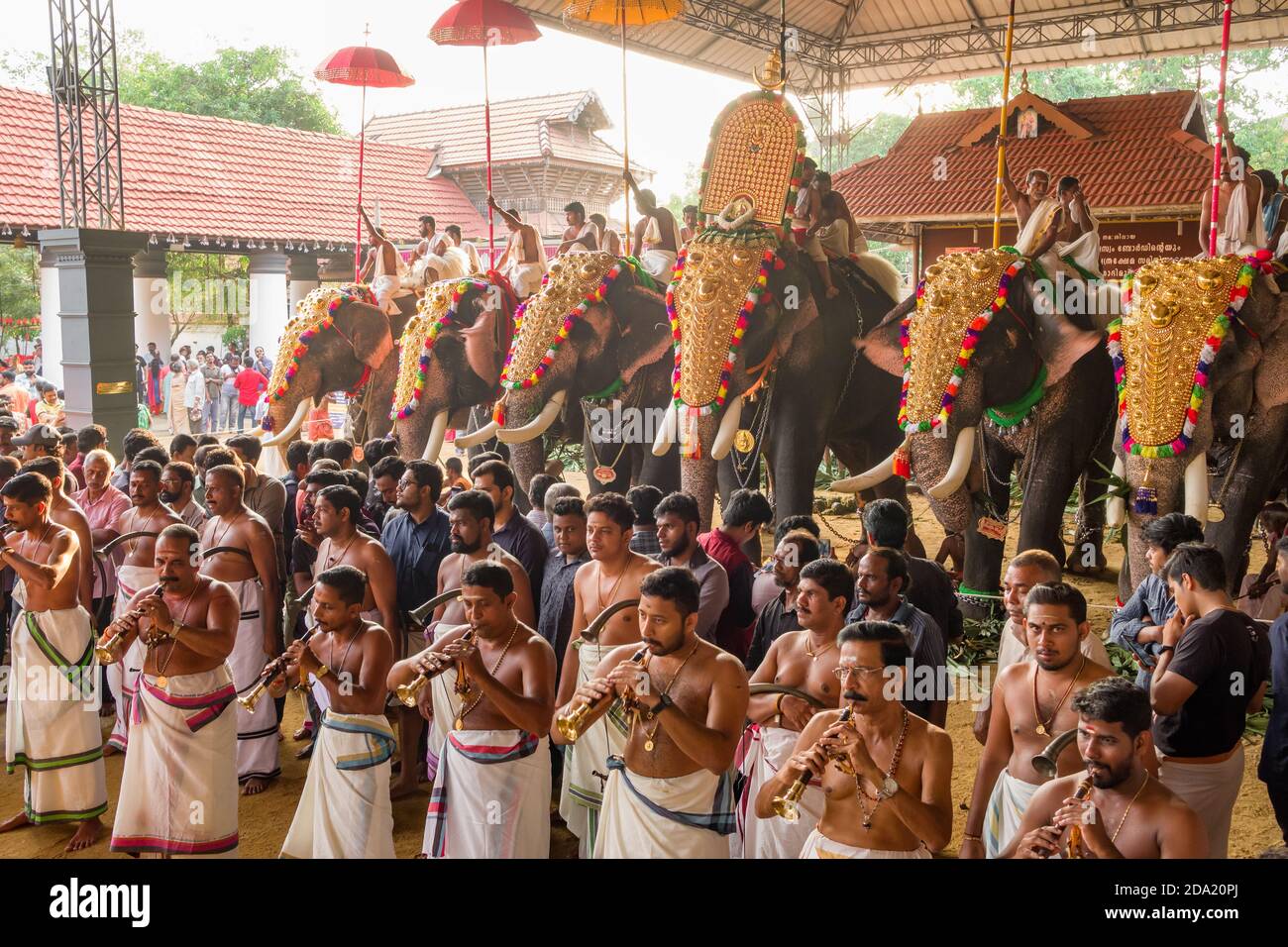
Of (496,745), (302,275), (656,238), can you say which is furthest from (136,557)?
(302,275)

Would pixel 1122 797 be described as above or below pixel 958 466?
below

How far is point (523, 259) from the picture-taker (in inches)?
396

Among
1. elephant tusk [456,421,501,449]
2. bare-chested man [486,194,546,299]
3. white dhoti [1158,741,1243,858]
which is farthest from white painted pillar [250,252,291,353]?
white dhoti [1158,741,1243,858]

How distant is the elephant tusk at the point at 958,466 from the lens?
6.85 m

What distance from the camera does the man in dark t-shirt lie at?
155 inches

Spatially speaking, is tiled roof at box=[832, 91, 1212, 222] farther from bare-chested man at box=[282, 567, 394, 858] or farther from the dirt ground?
bare-chested man at box=[282, 567, 394, 858]

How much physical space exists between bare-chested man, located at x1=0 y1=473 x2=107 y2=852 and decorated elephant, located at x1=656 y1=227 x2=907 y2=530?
3.43m

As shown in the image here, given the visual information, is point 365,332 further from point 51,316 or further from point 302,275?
point 302,275

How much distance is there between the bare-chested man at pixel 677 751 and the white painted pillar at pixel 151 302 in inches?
585

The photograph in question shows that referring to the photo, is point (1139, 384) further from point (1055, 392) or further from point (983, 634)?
point (983, 634)

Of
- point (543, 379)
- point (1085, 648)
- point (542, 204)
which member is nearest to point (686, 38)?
point (542, 204)

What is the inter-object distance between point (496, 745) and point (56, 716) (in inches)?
89.4

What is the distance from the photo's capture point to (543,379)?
27.5 feet

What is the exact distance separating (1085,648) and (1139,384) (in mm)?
2519
